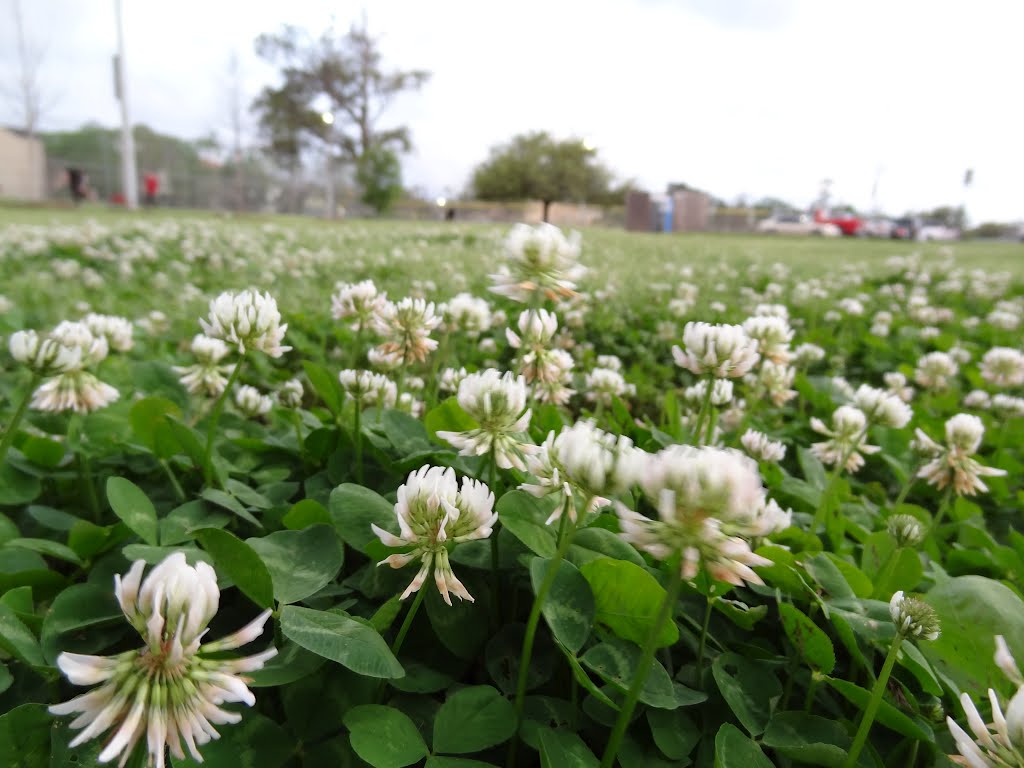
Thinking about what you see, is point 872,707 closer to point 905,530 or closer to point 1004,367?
point 905,530

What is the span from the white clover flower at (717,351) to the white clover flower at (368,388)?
381mm

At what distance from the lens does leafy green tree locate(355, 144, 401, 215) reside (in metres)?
18.8

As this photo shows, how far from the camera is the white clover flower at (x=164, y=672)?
351 mm

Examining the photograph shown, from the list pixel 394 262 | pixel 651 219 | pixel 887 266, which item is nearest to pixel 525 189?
pixel 651 219

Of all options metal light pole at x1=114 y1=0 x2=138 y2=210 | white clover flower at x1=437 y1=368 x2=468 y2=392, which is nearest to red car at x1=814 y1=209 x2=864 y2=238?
metal light pole at x1=114 y1=0 x2=138 y2=210

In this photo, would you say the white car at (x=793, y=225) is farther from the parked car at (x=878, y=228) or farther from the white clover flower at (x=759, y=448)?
the white clover flower at (x=759, y=448)

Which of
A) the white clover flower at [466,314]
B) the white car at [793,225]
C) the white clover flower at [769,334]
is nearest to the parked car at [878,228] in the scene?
the white car at [793,225]

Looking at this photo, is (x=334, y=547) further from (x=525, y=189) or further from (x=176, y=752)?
(x=525, y=189)

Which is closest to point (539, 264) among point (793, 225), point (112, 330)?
point (112, 330)

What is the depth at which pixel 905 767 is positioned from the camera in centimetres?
59

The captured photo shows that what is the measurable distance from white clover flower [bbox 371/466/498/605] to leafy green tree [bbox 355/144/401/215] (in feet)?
62.9

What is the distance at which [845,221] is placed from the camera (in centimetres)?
2483

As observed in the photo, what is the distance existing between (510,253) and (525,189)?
30.6 meters

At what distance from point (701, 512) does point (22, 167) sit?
31.7 metres
